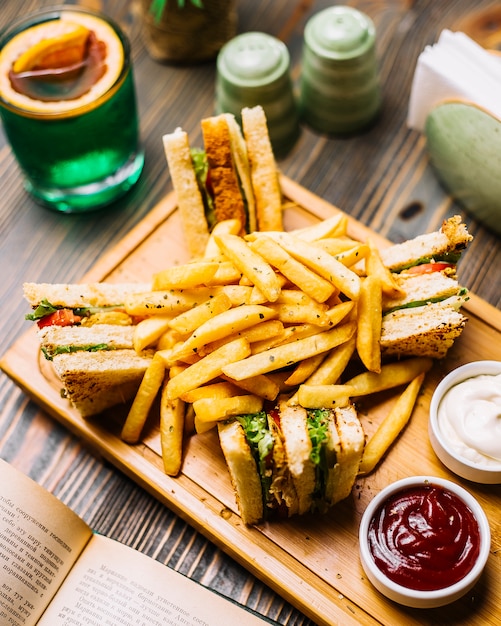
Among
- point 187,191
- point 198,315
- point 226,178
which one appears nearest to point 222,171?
point 226,178

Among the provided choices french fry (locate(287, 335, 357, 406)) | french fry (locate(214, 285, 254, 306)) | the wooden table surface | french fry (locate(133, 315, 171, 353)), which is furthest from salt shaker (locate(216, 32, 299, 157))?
french fry (locate(287, 335, 357, 406))

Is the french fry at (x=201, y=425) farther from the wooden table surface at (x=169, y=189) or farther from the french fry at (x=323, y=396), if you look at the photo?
the wooden table surface at (x=169, y=189)

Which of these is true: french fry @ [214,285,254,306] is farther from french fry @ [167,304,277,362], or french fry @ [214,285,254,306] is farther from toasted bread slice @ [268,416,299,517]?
toasted bread slice @ [268,416,299,517]

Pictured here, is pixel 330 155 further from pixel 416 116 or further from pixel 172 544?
pixel 172 544

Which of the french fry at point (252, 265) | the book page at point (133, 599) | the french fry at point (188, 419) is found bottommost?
the book page at point (133, 599)

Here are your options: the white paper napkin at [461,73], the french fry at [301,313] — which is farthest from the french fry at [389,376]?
the white paper napkin at [461,73]
